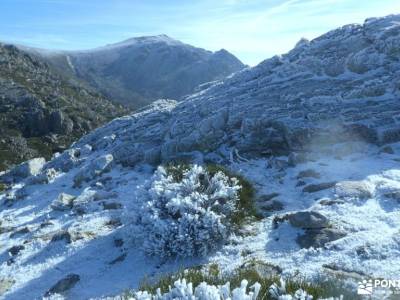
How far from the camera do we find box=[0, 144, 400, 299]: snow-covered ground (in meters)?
11.4

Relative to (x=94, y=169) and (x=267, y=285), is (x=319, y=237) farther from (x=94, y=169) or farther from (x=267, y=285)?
(x=94, y=169)

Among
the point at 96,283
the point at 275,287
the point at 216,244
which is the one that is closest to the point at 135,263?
the point at 96,283

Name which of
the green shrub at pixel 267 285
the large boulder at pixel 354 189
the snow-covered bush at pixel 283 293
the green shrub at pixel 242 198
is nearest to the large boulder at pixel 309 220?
the green shrub at pixel 242 198

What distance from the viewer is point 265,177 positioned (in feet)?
57.6

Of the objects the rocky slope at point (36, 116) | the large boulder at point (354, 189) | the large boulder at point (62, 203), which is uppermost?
the large boulder at point (354, 189)

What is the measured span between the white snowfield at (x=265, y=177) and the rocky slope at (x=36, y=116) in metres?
45.1

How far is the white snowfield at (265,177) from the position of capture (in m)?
12.3

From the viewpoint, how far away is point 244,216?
1434 centimetres

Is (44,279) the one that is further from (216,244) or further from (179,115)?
(179,115)

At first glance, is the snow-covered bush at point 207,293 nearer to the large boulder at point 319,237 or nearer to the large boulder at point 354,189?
the large boulder at point 319,237

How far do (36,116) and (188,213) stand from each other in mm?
88569

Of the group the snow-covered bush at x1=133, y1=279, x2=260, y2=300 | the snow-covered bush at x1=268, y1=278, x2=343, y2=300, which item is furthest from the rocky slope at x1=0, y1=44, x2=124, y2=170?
the snow-covered bush at x1=268, y1=278, x2=343, y2=300

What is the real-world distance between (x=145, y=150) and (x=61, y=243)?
32.8 ft

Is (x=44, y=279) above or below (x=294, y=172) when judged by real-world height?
below
